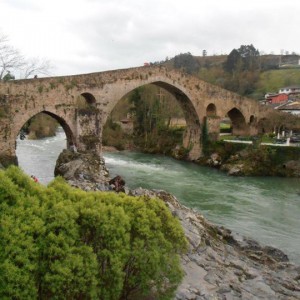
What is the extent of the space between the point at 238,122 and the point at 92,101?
20172mm

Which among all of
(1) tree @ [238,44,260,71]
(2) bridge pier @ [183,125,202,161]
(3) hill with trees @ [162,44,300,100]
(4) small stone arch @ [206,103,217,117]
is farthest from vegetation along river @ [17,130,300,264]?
(1) tree @ [238,44,260,71]

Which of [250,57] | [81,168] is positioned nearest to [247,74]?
[250,57]

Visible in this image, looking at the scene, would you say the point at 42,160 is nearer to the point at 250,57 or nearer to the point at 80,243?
the point at 80,243

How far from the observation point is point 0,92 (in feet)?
60.8

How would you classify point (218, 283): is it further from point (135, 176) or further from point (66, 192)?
point (135, 176)

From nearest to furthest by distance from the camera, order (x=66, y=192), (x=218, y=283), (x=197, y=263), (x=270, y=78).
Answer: (x=66, y=192)
(x=218, y=283)
(x=197, y=263)
(x=270, y=78)

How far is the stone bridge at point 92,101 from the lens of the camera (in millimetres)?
19150

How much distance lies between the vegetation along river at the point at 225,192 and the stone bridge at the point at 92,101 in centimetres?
285

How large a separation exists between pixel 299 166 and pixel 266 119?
13.9 meters

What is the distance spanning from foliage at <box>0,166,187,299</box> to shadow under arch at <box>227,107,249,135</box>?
33144 millimetres

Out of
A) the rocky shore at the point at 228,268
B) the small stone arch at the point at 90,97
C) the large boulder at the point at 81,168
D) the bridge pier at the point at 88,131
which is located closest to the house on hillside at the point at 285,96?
the small stone arch at the point at 90,97

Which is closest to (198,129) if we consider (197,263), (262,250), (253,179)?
(253,179)

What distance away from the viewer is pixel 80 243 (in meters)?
5.71

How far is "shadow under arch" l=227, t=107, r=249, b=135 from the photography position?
38812 mm
